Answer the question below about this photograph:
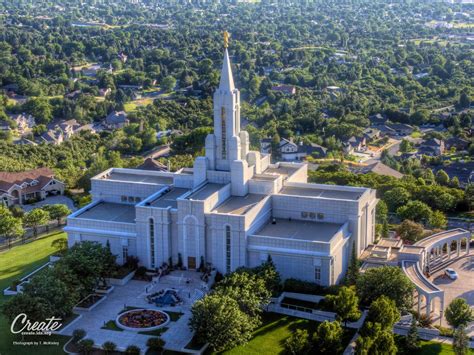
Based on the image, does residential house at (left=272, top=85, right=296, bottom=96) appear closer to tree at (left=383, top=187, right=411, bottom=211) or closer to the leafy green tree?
tree at (left=383, top=187, right=411, bottom=211)

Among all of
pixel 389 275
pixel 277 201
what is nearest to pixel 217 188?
pixel 277 201

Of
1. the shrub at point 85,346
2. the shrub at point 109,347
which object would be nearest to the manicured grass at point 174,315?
the shrub at point 109,347

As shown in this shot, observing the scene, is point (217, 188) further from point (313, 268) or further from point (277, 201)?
point (313, 268)

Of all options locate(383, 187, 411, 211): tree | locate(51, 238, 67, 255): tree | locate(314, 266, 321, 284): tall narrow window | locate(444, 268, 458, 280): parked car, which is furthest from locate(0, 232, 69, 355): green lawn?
locate(383, 187, 411, 211): tree

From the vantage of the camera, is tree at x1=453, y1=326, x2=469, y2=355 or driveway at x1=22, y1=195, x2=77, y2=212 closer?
tree at x1=453, y1=326, x2=469, y2=355

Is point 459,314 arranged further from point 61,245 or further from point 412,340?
point 61,245

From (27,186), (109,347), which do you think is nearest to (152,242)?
(109,347)
